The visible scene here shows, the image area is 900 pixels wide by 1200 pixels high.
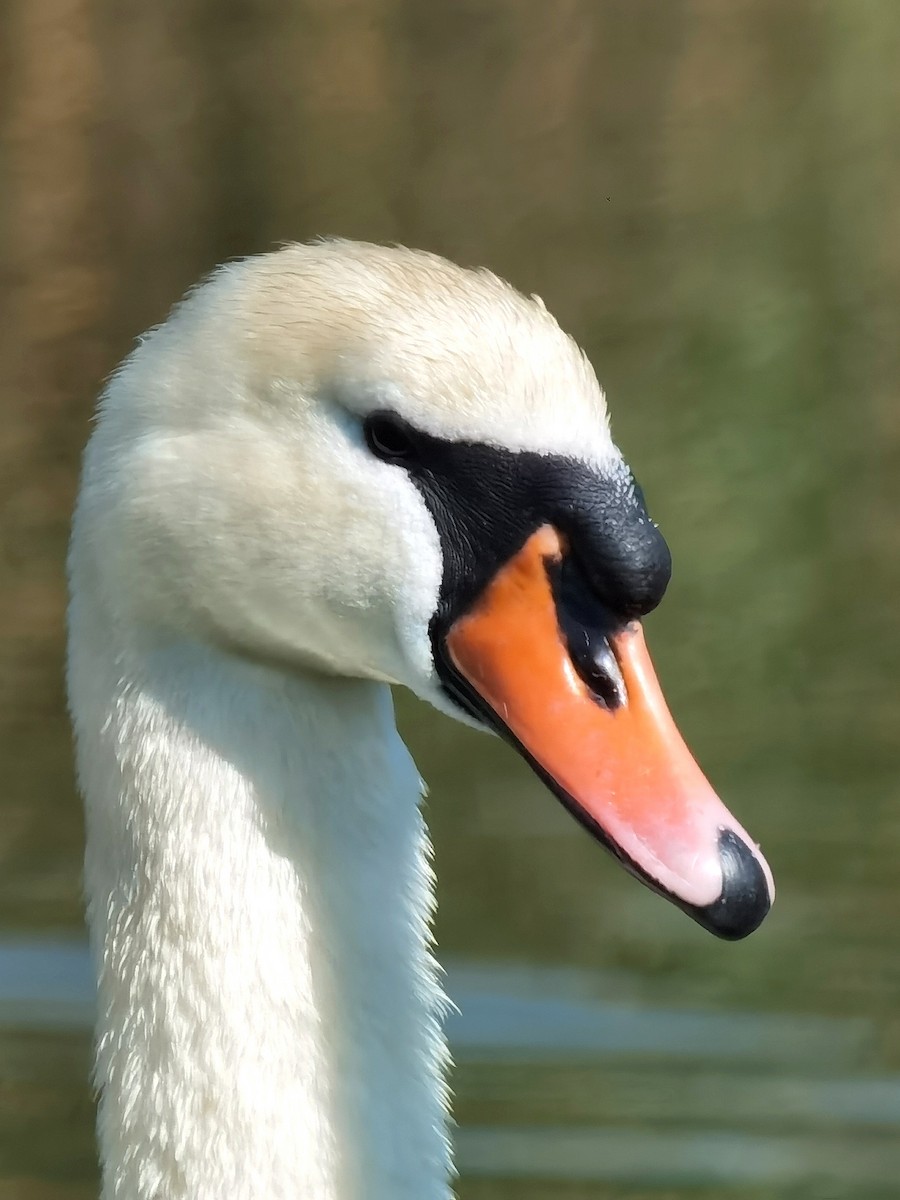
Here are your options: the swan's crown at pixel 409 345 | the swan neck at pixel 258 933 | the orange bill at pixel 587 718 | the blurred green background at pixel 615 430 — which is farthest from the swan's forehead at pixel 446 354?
the blurred green background at pixel 615 430

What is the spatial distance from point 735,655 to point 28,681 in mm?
1948

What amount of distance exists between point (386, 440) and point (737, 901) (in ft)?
2.03

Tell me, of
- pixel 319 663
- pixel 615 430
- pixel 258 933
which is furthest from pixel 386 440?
pixel 615 430

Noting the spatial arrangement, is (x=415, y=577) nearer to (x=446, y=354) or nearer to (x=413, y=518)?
(x=413, y=518)

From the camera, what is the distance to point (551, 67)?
46.5 feet

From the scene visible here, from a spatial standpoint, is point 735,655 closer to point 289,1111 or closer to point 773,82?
point 289,1111

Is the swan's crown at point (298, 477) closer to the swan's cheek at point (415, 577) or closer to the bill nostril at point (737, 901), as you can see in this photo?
the swan's cheek at point (415, 577)

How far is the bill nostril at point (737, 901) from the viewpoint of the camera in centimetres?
248

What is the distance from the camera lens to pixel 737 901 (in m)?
2.48

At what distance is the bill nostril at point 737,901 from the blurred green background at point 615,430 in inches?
95.3

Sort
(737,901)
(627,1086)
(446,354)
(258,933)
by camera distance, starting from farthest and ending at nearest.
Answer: (627,1086) < (258,933) < (446,354) < (737,901)

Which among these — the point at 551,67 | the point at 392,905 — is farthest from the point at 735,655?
the point at 551,67

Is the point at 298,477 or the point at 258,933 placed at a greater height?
the point at 298,477

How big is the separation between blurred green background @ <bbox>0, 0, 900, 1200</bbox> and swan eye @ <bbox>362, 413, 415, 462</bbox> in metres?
2.48
